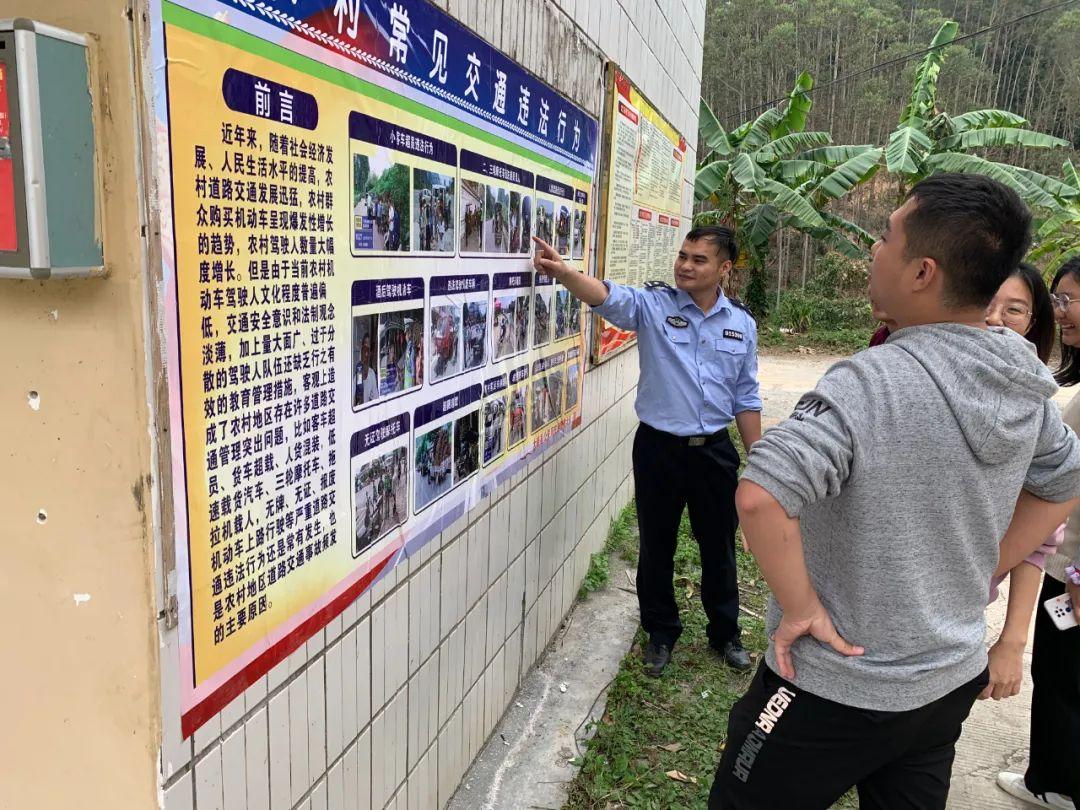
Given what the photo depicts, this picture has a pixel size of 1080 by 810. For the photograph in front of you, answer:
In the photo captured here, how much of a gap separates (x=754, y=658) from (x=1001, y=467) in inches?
95.7

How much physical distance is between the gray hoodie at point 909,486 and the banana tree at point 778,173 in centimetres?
1044

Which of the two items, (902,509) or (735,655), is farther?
(735,655)

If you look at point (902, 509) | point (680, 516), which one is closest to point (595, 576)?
point (680, 516)

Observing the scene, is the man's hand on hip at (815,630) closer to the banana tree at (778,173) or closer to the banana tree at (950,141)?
the banana tree at (778,173)

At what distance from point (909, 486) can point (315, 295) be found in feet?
3.68

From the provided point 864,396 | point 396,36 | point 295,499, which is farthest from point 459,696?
point 396,36

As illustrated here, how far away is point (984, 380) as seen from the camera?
138 cm

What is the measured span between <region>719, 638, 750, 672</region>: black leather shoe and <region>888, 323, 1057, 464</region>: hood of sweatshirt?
232cm

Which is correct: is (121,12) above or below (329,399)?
above

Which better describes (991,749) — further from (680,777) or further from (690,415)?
(690,415)

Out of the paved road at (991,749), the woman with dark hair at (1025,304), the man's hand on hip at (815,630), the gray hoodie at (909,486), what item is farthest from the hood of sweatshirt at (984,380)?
the paved road at (991,749)

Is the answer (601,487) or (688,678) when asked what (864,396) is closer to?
(688,678)

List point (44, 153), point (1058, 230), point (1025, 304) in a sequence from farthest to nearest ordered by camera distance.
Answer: point (1058, 230) → point (1025, 304) → point (44, 153)

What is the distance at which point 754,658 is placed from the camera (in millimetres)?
3609
